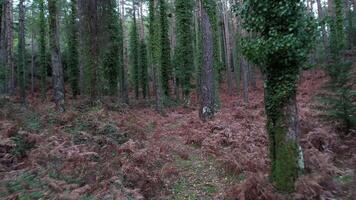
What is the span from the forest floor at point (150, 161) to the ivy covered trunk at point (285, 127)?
Answer: 28 cm

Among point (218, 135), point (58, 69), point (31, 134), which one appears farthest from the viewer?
point (58, 69)

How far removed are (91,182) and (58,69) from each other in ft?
24.4

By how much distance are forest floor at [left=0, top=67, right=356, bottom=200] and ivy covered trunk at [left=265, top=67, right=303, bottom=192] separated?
0.28 m

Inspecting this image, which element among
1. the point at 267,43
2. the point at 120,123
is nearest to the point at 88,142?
the point at 120,123

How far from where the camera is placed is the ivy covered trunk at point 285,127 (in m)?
6.43

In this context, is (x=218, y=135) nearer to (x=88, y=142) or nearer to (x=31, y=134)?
(x=88, y=142)

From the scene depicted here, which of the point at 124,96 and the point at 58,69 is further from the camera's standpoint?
the point at 124,96

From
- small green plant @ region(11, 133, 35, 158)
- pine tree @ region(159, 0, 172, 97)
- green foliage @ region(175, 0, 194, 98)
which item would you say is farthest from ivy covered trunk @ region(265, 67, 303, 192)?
pine tree @ region(159, 0, 172, 97)

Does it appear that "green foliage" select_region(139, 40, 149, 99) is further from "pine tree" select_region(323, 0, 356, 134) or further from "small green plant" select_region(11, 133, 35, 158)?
"small green plant" select_region(11, 133, 35, 158)

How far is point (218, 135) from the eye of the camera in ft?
34.6

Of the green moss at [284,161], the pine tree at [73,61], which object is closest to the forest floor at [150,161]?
the green moss at [284,161]

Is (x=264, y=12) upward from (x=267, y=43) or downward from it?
upward

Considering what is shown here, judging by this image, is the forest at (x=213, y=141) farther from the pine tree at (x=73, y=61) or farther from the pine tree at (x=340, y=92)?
the pine tree at (x=73, y=61)

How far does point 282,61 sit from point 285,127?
134 centimetres
